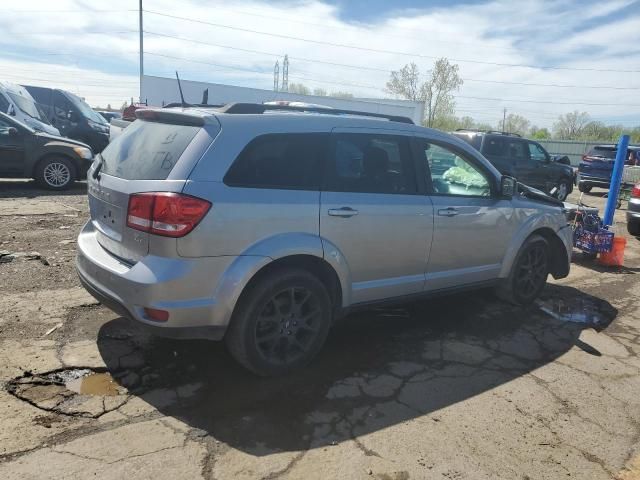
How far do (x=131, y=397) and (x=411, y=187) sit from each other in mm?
2521

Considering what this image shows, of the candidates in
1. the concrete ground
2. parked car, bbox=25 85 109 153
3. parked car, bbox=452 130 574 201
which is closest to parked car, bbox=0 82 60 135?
parked car, bbox=25 85 109 153

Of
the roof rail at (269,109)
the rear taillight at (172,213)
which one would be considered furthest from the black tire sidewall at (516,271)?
the rear taillight at (172,213)

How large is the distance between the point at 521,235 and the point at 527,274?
51 centimetres

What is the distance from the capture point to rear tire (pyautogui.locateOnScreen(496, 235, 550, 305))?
517cm

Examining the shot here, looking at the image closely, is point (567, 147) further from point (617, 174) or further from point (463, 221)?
point (463, 221)

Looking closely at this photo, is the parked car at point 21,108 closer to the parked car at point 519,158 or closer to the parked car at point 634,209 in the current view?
the parked car at point 519,158

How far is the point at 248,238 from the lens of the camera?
3.20 meters

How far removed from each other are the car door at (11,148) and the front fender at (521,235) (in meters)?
9.27

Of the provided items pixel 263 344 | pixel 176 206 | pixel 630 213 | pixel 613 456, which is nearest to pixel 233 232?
pixel 176 206

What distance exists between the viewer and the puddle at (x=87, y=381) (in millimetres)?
3213

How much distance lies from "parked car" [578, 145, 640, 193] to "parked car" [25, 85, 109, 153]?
50.6 feet

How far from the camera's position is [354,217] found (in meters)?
3.68

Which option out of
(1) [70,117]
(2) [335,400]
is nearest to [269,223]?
(2) [335,400]

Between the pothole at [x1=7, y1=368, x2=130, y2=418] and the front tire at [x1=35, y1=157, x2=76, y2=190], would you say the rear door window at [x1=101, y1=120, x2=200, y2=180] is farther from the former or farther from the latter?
the front tire at [x1=35, y1=157, x2=76, y2=190]
